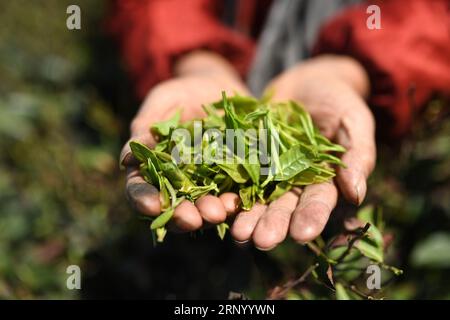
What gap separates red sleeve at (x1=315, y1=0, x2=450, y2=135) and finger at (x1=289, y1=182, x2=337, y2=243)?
50cm

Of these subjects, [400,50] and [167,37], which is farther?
[167,37]

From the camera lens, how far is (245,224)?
2.57ft

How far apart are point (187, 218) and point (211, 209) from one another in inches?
1.6

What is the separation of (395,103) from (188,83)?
1.72 feet

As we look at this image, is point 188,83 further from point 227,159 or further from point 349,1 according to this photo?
point 349,1

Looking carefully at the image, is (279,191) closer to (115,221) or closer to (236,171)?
(236,171)

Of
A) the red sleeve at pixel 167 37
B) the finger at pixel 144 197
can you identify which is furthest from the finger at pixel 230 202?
the red sleeve at pixel 167 37

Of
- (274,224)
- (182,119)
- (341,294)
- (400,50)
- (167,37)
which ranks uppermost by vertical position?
(167,37)

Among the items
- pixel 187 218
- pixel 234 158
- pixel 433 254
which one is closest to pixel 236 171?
pixel 234 158

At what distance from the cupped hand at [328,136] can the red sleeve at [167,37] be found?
28cm

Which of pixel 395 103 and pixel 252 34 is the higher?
pixel 252 34

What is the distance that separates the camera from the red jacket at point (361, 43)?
1.24 m

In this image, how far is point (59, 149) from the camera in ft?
4.85
